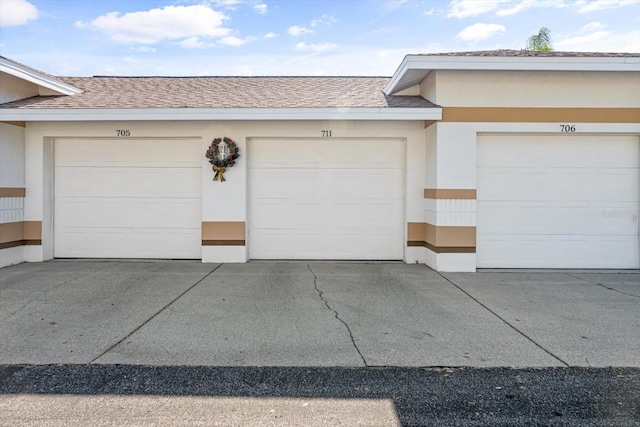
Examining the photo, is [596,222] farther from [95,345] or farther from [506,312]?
[95,345]

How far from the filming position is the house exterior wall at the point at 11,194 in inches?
334

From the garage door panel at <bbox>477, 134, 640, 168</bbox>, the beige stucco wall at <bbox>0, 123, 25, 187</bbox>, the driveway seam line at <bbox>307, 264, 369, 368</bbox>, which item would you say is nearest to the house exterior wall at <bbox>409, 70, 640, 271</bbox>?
the garage door panel at <bbox>477, 134, 640, 168</bbox>

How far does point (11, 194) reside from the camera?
8680 millimetres

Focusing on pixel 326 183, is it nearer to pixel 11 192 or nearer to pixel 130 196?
pixel 130 196

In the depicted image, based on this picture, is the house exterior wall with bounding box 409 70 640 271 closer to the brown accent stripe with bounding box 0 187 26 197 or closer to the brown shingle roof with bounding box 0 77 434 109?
the brown shingle roof with bounding box 0 77 434 109

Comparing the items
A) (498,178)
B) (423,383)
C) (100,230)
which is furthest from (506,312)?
(100,230)

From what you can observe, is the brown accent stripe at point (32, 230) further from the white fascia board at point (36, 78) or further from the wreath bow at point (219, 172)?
the wreath bow at point (219, 172)

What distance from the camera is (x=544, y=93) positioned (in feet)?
26.8

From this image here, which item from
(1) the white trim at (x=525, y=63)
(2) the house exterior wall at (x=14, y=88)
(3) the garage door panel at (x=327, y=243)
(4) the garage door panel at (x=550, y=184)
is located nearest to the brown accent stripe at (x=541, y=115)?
(1) the white trim at (x=525, y=63)

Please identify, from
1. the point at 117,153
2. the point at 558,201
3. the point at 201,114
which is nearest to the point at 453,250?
the point at 558,201

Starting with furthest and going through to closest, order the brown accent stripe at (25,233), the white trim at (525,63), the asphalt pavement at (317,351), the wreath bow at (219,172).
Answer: the wreath bow at (219,172) → the brown accent stripe at (25,233) → the white trim at (525,63) → the asphalt pavement at (317,351)

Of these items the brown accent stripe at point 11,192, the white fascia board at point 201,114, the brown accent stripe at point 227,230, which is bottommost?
the brown accent stripe at point 227,230

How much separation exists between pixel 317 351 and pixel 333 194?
5.16 m

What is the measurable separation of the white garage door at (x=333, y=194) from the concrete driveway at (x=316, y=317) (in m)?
0.96
